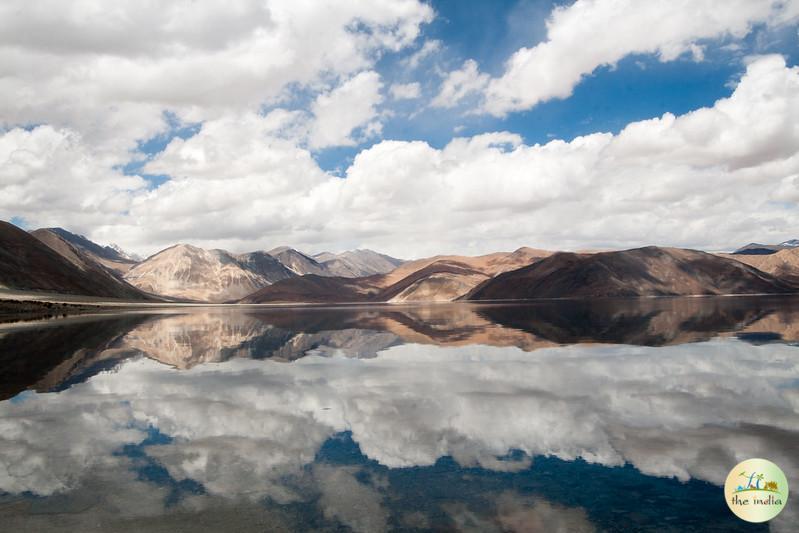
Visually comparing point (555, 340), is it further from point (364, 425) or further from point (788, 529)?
point (788, 529)

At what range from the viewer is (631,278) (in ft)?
583

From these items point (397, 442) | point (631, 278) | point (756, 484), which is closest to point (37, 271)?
point (397, 442)

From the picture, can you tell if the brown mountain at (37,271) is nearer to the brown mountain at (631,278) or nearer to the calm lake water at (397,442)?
the brown mountain at (631,278)

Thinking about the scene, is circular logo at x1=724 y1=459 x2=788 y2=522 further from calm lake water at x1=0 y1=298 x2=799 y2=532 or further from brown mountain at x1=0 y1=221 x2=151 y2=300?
brown mountain at x1=0 y1=221 x2=151 y2=300

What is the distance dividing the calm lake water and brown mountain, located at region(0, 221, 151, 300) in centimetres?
13230

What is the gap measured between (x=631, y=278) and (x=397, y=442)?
182 metres

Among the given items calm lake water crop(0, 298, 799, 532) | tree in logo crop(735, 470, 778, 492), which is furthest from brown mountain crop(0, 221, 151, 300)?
tree in logo crop(735, 470, 778, 492)

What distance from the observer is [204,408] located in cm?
1762

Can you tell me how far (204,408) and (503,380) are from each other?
37.3ft

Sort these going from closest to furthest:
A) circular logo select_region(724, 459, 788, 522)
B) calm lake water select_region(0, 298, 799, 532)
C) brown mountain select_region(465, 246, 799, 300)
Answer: circular logo select_region(724, 459, 788, 522)
calm lake water select_region(0, 298, 799, 532)
brown mountain select_region(465, 246, 799, 300)

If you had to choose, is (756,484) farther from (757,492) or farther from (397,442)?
(397,442)

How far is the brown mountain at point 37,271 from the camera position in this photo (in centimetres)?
13488

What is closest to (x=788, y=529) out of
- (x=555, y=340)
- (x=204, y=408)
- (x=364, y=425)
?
(x=364, y=425)

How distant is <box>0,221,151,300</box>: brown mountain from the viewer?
443ft
